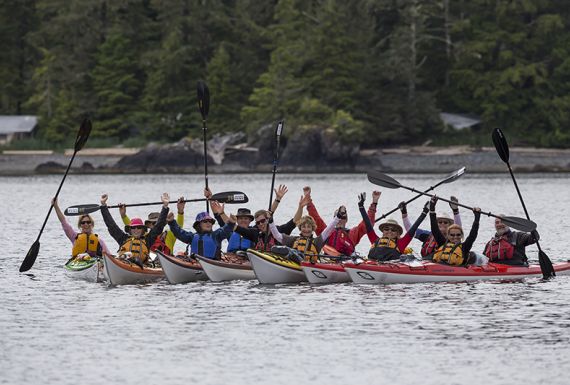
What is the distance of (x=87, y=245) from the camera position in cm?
2930

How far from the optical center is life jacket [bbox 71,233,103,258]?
2920 cm

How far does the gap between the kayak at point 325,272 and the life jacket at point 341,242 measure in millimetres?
726

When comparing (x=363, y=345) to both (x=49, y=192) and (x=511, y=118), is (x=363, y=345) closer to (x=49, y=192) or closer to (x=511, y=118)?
(x=49, y=192)

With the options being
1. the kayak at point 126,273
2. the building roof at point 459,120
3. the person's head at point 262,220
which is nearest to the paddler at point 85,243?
the kayak at point 126,273

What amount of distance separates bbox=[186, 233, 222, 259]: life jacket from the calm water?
626 millimetres

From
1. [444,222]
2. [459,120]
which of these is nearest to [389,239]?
[444,222]

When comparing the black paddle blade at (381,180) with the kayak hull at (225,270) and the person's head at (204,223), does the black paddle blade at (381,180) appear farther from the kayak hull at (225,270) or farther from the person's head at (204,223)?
the person's head at (204,223)

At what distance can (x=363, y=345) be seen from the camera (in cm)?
2147

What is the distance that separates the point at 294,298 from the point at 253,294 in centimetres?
95

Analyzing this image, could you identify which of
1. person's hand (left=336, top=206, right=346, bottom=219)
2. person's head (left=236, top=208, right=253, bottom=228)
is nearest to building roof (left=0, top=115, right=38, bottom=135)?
person's head (left=236, top=208, right=253, bottom=228)

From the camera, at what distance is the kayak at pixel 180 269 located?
27484 mm

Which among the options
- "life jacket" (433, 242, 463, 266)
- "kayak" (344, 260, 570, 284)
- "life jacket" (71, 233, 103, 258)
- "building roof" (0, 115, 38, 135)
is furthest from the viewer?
"building roof" (0, 115, 38, 135)

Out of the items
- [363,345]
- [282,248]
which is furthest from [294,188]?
[363,345]

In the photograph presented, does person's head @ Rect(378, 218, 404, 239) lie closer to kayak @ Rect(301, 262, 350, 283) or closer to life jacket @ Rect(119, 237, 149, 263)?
kayak @ Rect(301, 262, 350, 283)
